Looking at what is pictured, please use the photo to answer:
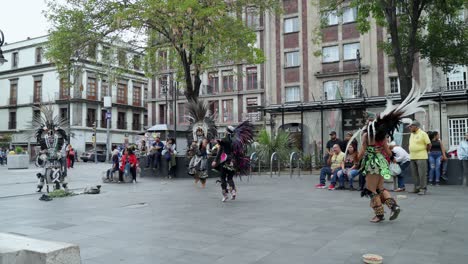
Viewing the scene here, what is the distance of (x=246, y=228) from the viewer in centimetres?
662

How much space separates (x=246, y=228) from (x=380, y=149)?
2743mm

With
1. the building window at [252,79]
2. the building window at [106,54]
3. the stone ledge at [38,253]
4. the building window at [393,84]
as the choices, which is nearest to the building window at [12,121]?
the building window at [252,79]

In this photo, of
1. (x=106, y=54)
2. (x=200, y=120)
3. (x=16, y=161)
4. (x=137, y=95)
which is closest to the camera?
(x=200, y=120)

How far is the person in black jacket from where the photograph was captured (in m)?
10.2

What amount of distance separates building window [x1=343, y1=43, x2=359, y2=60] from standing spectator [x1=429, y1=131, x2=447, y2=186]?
77.8 ft

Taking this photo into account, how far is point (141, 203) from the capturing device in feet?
32.6

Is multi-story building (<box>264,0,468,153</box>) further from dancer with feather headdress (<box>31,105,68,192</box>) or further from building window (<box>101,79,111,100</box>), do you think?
building window (<box>101,79,111,100</box>)

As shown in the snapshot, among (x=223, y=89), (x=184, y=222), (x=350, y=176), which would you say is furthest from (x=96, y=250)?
(x=223, y=89)

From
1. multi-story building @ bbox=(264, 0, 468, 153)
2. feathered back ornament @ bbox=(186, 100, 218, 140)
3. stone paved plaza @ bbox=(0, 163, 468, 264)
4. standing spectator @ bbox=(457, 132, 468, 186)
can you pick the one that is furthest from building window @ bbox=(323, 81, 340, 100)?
stone paved plaza @ bbox=(0, 163, 468, 264)

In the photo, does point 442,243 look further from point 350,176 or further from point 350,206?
point 350,176

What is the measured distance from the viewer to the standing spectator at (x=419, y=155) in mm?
10984

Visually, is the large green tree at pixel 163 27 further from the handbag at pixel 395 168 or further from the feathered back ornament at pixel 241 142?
the handbag at pixel 395 168

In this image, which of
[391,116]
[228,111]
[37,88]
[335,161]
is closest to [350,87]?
[228,111]

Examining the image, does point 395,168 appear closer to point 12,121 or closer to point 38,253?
point 38,253
